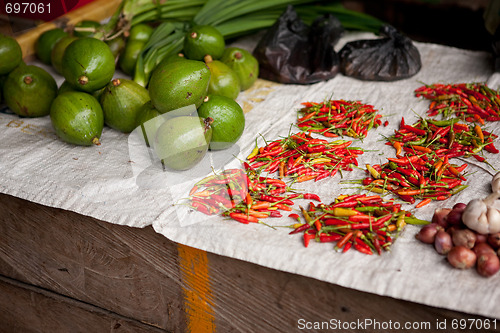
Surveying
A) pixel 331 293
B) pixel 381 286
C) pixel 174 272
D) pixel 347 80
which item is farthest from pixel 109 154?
pixel 347 80

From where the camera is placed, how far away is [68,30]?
2.88 metres

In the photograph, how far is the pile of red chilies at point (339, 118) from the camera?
2.07 m

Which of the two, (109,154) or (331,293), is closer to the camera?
(331,293)

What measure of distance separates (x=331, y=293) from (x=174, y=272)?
55cm

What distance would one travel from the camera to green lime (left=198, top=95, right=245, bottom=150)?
1.85m

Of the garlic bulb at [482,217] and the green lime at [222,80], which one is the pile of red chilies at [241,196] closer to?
the garlic bulb at [482,217]

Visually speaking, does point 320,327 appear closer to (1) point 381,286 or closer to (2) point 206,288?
(1) point 381,286

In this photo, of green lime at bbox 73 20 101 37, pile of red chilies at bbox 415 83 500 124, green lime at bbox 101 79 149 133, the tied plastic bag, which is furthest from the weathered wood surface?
the tied plastic bag

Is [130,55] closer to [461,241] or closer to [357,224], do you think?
[357,224]

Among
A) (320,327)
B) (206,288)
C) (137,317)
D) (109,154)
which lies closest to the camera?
(320,327)

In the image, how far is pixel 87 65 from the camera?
1.94 meters

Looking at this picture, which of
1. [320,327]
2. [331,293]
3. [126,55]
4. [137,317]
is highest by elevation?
[126,55]

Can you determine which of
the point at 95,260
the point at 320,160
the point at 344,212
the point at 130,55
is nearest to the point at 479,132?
the point at 320,160

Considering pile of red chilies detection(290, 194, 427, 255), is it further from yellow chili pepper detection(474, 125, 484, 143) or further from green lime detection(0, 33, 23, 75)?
green lime detection(0, 33, 23, 75)
